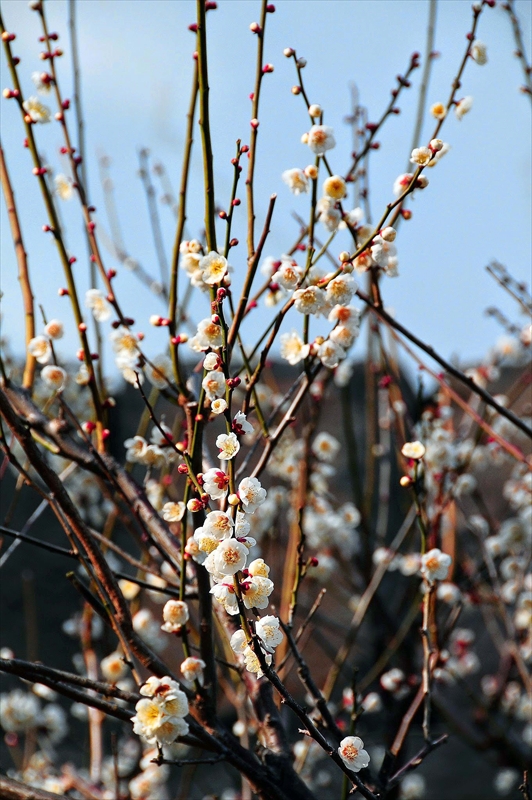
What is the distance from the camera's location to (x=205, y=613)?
1405 mm

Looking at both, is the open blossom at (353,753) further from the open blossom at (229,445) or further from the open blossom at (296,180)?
the open blossom at (296,180)

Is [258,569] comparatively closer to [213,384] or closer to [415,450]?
[213,384]

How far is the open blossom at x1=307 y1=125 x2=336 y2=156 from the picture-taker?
1.54m

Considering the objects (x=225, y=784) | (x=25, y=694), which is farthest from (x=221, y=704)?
(x=25, y=694)

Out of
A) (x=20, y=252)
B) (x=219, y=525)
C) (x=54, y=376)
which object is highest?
(x=20, y=252)

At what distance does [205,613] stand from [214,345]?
1.65 ft

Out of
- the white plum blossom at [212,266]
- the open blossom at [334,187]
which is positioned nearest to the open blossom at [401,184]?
the open blossom at [334,187]

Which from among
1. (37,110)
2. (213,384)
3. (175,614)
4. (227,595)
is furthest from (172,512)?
(37,110)

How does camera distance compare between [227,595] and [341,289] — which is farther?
[341,289]

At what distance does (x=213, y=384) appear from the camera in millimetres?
1242

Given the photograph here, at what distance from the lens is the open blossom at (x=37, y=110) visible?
69.1 inches

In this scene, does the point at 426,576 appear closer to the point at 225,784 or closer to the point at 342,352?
the point at 342,352

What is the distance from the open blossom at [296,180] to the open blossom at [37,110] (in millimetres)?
600

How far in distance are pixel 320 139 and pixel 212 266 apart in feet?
1.41
